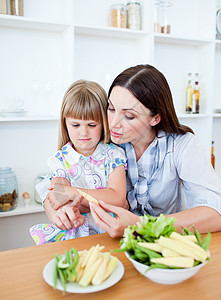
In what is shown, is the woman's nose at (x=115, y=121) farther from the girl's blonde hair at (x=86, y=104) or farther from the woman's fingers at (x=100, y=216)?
the woman's fingers at (x=100, y=216)

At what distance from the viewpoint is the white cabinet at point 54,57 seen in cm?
230

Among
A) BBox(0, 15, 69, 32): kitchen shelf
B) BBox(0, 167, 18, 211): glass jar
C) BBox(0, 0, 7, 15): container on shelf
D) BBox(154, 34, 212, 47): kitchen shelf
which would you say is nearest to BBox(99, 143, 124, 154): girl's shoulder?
BBox(0, 167, 18, 211): glass jar

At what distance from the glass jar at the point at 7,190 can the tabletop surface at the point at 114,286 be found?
4.19 ft

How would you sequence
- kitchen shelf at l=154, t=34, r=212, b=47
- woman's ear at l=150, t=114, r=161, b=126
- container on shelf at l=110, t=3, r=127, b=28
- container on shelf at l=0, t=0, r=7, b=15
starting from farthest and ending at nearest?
1. kitchen shelf at l=154, t=34, r=212, b=47
2. container on shelf at l=110, t=3, r=127, b=28
3. container on shelf at l=0, t=0, r=7, b=15
4. woman's ear at l=150, t=114, r=161, b=126

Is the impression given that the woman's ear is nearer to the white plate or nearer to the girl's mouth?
the girl's mouth

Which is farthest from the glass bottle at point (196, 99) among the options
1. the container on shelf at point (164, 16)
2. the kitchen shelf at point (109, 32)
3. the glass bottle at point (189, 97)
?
the kitchen shelf at point (109, 32)

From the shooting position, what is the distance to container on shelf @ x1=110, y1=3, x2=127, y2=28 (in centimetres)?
242

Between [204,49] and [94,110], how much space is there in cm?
197

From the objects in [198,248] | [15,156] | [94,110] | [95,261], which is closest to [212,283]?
[198,248]

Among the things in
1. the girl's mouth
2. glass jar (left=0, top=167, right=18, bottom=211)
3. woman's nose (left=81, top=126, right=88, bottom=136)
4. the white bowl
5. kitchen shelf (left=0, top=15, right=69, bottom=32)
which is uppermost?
kitchen shelf (left=0, top=15, right=69, bottom=32)

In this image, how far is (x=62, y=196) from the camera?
1.31 metres

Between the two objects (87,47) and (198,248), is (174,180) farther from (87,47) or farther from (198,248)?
(87,47)

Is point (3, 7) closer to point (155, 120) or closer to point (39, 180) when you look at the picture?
point (39, 180)

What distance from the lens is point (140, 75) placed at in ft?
4.41
